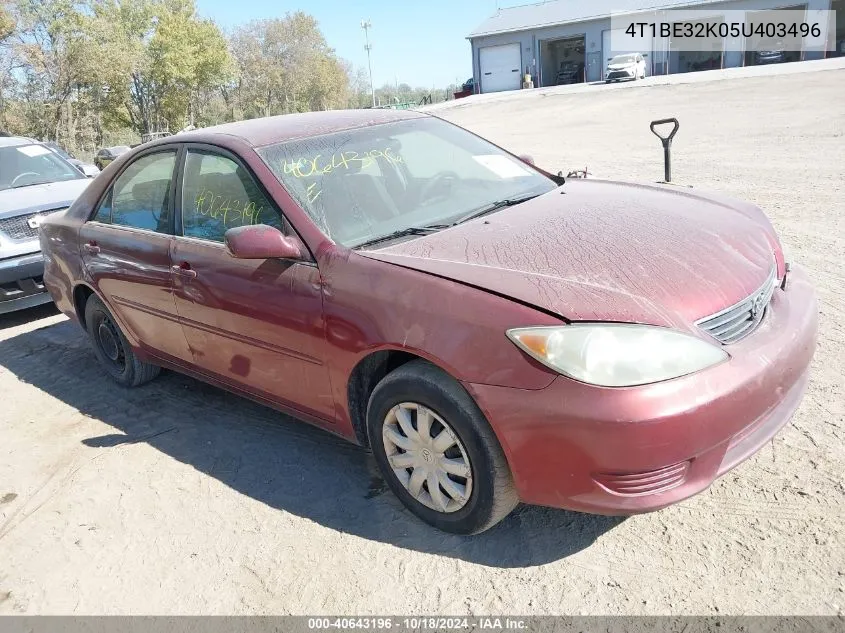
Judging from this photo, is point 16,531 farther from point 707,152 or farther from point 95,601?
point 707,152

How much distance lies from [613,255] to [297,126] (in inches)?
76.4

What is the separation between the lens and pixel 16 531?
3275mm

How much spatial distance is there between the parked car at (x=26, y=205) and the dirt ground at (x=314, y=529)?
1845 millimetres

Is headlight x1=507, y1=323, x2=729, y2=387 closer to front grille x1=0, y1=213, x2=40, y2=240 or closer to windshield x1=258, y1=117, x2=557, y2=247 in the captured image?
windshield x1=258, y1=117, x2=557, y2=247

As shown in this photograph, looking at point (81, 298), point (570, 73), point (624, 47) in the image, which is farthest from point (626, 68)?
point (81, 298)

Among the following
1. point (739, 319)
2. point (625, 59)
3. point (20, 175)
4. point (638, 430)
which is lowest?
point (638, 430)

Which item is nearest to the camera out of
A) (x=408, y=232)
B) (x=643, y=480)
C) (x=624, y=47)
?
(x=643, y=480)

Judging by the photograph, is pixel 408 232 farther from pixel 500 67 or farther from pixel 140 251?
pixel 500 67

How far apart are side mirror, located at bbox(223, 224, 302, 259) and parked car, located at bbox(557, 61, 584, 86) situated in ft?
151

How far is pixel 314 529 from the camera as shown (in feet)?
9.82

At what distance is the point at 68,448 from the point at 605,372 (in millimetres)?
3265

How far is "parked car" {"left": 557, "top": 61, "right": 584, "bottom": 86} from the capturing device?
45312 millimetres

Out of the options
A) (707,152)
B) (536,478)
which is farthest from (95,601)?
(707,152)

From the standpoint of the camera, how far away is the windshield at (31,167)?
7.68 m
